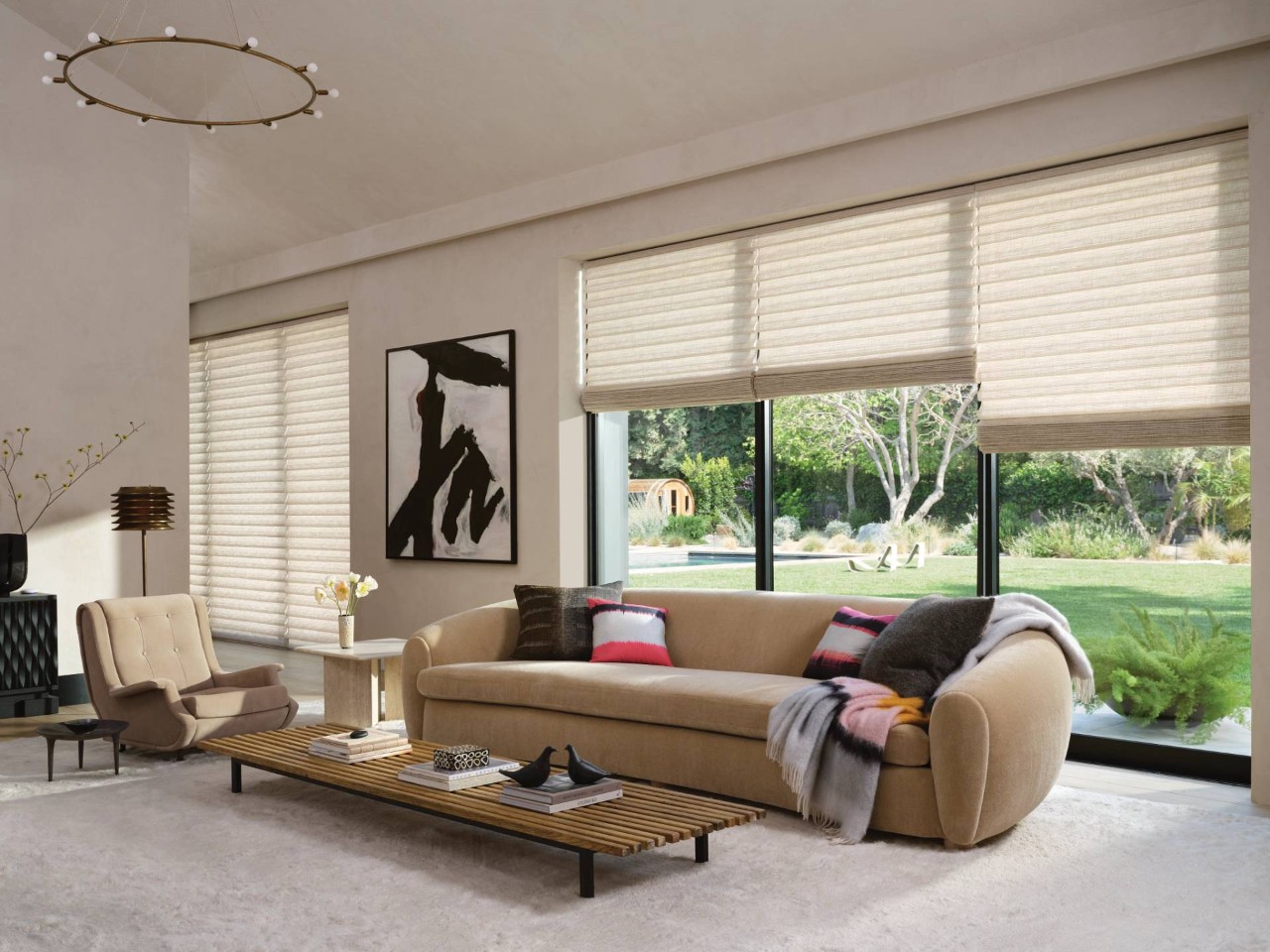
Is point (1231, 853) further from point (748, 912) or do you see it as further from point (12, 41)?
point (12, 41)

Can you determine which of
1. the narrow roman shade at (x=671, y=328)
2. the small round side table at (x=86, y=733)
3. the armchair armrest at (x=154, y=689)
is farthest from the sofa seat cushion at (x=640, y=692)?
the narrow roman shade at (x=671, y=328)

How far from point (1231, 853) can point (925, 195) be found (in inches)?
126

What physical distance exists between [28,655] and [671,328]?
409cm

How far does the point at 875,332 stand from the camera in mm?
5902

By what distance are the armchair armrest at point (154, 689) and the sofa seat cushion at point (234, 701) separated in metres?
0.05

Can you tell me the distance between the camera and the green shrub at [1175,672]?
4.95 meters

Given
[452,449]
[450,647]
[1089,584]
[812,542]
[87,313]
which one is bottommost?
[450,647]

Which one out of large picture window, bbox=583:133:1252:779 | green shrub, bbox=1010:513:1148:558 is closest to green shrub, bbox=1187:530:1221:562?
large picture window, bbox=583:133:1252:779

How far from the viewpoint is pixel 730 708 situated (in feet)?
14.9

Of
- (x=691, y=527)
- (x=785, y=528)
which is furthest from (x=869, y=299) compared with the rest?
(x=691, y=527)

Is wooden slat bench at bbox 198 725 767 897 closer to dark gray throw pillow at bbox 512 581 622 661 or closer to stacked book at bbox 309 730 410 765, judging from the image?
stacked book at bbox 309 730 410 765

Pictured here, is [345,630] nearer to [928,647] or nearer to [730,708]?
[730,708]

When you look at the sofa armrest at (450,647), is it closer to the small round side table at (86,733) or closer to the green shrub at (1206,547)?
the small round side table at (86,733)

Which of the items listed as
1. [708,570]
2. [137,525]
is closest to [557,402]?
[708,570]
